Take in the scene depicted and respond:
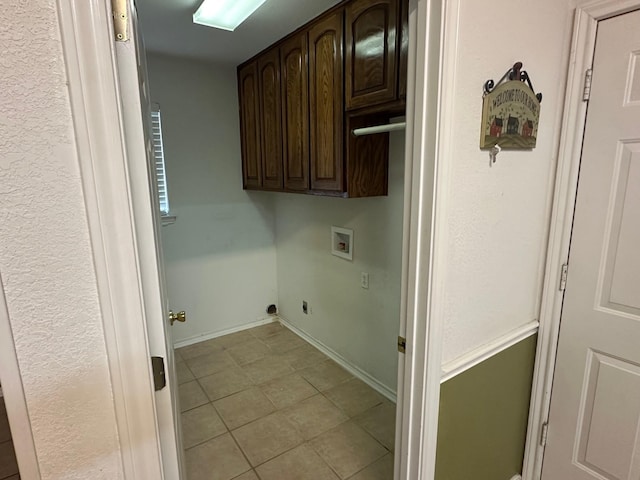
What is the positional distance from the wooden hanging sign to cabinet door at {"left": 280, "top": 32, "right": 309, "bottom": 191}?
128 cm

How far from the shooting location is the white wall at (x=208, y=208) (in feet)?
9.29

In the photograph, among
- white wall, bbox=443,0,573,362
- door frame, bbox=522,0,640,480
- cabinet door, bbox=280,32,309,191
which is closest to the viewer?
white wall, bbox=443,0,573,362

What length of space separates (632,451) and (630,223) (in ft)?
2.88

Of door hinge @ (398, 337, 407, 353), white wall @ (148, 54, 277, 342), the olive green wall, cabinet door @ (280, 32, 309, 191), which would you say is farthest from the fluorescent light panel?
the olive green wall

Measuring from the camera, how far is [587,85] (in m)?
1.30

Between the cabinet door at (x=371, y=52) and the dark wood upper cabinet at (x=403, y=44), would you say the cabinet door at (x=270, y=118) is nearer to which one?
the cabinet door at (x=371, y=52)

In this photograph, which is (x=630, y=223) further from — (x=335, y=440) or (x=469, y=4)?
(x=335, y=440)

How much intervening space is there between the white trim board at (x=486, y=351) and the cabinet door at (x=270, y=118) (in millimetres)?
1785

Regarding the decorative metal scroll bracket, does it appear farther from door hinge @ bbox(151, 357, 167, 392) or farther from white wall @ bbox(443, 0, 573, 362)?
door hinge @ bbox(151, 357, 167, 392)

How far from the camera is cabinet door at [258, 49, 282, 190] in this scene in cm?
246

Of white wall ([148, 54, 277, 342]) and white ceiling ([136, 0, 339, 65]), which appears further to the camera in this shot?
white wall ([148, 54, 277, 342])

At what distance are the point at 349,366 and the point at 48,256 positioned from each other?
2.48 metres

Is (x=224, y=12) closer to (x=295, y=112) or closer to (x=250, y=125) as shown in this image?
(x=295, y=112)

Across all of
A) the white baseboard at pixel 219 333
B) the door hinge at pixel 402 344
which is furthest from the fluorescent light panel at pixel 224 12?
the white baseboard at pixel 219 333
